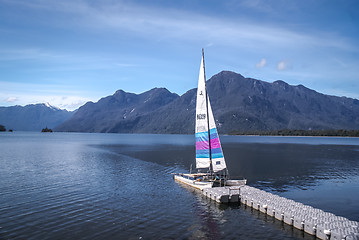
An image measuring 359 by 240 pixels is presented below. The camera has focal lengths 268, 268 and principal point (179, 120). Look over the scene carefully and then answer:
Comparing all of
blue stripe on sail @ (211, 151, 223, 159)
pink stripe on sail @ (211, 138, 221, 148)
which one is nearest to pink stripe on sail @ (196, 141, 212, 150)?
pink stripe on sail @ (211, 138, 221, 148)

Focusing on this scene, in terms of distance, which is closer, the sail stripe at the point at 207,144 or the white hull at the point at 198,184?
the white hull at the point at 198,184

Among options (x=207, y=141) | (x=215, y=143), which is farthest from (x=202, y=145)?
(x=215, y=143)

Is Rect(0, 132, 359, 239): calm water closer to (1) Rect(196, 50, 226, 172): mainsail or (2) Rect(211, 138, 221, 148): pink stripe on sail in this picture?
(1) Rect(196, 50, 226, 172): mainsail

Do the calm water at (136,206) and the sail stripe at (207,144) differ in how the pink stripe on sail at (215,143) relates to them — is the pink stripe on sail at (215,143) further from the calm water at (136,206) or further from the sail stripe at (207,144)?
the calm water at (136,206)

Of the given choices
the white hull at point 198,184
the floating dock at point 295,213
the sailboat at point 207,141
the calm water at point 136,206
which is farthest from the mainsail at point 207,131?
the calm water at point 136,206

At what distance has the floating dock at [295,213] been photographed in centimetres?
2258

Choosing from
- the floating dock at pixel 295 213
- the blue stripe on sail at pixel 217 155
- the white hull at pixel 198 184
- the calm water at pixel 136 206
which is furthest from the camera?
the blue stripe on sail at pixel 217 155

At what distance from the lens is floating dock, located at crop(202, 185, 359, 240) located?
74.1ft

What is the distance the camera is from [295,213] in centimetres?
2717

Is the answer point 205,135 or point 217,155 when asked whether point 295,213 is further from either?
point 205,135

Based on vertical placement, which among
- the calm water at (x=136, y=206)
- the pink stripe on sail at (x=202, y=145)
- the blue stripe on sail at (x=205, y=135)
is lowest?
the calm water at (x=136, y=206)

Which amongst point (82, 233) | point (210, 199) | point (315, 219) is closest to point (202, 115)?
point (210, 199)

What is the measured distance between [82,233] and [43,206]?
10855 millimetres

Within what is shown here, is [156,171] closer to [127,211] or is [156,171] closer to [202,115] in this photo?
[202,115]
